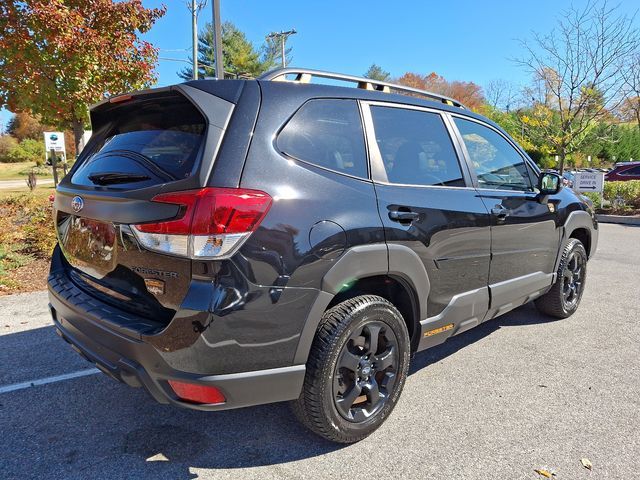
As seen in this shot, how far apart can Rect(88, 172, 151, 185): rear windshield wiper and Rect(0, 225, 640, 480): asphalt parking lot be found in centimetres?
144

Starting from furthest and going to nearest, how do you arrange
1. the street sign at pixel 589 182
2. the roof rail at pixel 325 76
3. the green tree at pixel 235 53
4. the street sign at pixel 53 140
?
the green tree at pixel 235 53 → the street sign at pixel 589 182 → the street sign at pixel 53 140 → the roof rail at pixel 325 76

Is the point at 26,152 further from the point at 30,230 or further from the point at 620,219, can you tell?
the point at 620,219

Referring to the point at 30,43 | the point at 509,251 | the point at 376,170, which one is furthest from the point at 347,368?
the point at 30,43

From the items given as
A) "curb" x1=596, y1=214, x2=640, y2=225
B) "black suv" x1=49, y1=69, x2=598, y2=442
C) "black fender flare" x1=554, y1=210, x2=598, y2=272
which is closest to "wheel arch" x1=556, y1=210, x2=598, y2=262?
"black fender flare" x1=554, y1=210, x2=598, y2=272

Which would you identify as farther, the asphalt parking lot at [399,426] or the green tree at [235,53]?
the green tree at [235,53]

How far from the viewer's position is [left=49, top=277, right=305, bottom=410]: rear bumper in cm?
200

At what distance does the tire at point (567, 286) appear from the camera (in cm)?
445

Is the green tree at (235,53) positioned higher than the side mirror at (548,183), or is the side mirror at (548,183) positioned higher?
the green tree at (235,53)

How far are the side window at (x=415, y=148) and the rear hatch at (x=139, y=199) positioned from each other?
102cm

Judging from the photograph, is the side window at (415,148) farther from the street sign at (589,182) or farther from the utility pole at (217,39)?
the street sign at (589,182)

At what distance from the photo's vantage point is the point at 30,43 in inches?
293

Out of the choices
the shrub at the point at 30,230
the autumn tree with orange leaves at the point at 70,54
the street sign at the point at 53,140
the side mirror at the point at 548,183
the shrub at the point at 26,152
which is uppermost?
the shrub at the point at 26,152

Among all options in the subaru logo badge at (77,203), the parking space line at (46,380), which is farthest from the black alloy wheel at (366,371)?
the parking space line at (46,380)

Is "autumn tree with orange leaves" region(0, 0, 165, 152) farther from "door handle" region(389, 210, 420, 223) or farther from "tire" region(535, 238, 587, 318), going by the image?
"tire" region(535, 238, 587, 318)
